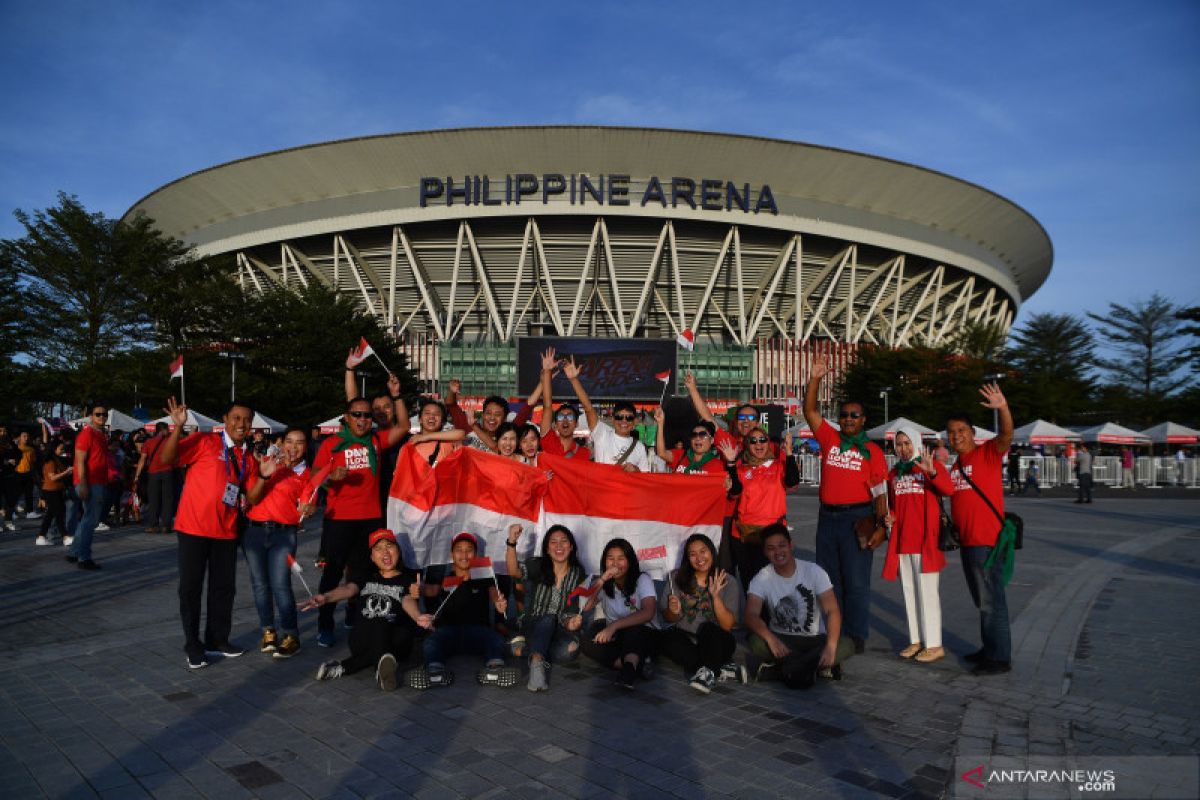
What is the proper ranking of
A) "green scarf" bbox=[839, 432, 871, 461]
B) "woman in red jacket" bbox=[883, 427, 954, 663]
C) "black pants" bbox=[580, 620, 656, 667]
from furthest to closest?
"green scarf" bbox=[839, 432, 871, 461]
"woman in red jacket" bbox=[883, 427, 954, 663]
"black pants" bbox=[580, 620, 656, 667]

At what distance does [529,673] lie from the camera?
5.67m

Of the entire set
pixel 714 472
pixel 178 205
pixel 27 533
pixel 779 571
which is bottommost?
pixel 27 533

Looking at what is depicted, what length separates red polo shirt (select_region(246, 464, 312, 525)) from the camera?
6418 millimetres

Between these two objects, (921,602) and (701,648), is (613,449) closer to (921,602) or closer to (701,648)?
(701,648)

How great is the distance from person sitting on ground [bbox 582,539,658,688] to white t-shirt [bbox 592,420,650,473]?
1.90 meters

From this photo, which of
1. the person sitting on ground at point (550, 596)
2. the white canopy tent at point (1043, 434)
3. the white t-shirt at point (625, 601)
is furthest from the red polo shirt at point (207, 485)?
the white canopy tent at point (1043, 434)

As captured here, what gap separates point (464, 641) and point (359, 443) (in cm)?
190

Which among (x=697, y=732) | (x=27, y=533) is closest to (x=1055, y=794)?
(x=697, y=732)

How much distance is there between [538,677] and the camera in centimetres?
546

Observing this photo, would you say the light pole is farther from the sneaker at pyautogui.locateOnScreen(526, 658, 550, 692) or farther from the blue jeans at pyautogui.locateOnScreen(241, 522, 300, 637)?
the sneaker at pyautogui.locateOnScreen(526, 658, 550, 692)

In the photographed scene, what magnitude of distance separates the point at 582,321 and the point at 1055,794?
205 feet

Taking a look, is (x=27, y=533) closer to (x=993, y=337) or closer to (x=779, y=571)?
(x=779, y=571)

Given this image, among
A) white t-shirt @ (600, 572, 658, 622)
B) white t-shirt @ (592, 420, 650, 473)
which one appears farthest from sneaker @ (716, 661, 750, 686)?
white t-shirt @ (592, 420, 650, 473)

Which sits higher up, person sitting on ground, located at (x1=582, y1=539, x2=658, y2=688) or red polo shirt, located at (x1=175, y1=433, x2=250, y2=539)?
red polo shirt, located at (x1=175, y1=433, x2=250, y2=539)
